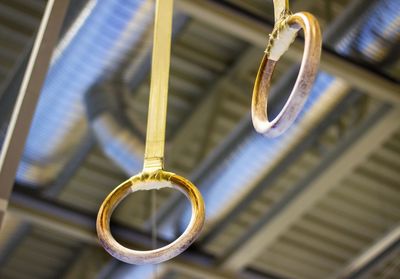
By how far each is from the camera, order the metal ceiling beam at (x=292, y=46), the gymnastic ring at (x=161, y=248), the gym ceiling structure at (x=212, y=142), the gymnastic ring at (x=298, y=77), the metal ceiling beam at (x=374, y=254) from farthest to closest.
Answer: the metal ceiling beam at (x=374, y=254) < the gym ceiling structure at (x=212, y=142) < the metal ceiling beam at (x=292, y=46) < the gymnastic ring at (x=161, y=248) < the gymnastic ring at (x=298, y=77)

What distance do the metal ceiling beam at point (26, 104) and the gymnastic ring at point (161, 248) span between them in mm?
1646

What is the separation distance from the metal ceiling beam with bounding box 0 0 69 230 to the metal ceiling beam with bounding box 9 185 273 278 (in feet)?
9.91

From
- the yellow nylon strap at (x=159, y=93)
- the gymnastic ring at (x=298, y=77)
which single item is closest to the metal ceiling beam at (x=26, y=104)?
the yellow nylon strap at (x=159, y=93)

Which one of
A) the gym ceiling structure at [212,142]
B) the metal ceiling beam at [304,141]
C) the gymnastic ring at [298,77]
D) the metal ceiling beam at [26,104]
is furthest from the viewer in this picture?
→ the metal ceiling beam at [304,141]

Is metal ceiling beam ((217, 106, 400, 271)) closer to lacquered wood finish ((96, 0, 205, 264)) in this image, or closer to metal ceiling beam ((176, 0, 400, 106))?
metal ceiling beam ((176, 0, 400, 106))

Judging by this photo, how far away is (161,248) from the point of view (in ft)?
8.66

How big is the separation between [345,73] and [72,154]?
112 inches

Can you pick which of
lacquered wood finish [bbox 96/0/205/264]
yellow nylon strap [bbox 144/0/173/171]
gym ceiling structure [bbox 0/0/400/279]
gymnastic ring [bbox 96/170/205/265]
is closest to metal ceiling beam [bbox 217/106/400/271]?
gym ceiling structure [bbox 0/0/400/279]

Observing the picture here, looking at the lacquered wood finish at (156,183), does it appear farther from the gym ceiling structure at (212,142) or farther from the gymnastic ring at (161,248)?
the gym ceiling structure at (212,142)

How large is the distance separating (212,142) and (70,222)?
5.49 ft

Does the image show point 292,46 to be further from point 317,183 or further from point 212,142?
point 212,142

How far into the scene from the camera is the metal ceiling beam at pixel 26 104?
4293 millimetres

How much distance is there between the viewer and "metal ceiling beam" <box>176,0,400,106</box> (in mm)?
6070

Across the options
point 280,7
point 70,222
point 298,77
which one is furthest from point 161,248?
point 70,222
